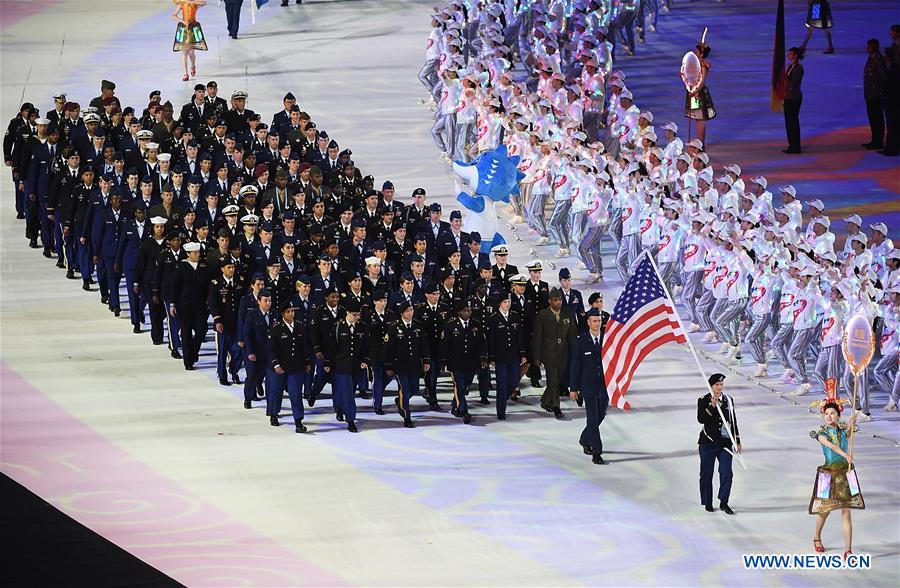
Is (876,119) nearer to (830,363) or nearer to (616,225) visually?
(616,225)

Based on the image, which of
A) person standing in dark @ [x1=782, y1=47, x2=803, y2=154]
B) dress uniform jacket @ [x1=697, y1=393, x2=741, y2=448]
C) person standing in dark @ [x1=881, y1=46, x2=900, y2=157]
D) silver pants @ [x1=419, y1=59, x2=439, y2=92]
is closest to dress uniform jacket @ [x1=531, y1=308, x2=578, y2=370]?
dress uniform jacket @ [x1=697, y1=393, x2=741, y2=448]

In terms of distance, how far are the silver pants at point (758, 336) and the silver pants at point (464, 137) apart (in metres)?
7.34

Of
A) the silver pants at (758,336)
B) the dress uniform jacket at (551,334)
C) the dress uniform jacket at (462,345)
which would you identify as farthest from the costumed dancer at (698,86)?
the dress uniform jacket at (462,345)

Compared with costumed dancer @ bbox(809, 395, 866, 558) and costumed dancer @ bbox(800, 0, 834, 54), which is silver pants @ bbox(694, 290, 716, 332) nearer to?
costumed dancer @ bbox(809, 395, 866, 558)

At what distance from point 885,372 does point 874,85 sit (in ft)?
35.0

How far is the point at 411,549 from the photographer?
1692 cm

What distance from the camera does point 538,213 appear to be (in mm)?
24953

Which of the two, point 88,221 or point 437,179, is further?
point 437,179

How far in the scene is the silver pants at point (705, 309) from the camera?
71.2ft

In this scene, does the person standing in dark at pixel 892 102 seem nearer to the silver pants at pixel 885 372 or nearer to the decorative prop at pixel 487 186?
the decorative prop at pixel 487 186

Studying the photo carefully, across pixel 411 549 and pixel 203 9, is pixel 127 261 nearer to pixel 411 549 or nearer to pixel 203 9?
pixel 411 549

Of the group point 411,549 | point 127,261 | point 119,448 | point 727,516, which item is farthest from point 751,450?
point 127,261

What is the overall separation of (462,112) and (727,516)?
1093 cm

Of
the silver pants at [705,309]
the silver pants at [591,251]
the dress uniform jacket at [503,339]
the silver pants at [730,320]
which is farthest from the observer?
the silver pants at [591,251]
